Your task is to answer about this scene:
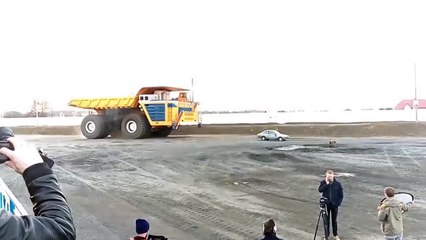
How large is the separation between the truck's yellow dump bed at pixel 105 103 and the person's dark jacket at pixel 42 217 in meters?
23.9

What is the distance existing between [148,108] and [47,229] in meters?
23.4

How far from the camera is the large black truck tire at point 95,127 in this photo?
25.4 metres

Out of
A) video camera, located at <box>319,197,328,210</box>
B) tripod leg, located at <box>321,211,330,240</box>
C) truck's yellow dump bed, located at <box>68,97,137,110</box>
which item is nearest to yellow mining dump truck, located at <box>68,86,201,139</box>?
truck's yellow dump bed, located at <box>68,97,137,110</box>

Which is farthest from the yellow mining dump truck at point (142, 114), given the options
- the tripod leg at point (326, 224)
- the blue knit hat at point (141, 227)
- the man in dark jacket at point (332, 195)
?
the blue knit hat at point (141, 227)

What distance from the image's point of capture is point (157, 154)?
16.9 m

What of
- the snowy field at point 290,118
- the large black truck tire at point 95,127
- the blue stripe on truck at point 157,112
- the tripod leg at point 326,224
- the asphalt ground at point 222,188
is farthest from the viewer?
the snowy field at point 290,118

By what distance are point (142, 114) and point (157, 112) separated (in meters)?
1.22

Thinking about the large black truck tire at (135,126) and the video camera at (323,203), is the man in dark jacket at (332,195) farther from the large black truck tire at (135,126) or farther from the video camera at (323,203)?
the large black truck tire at (135,126)

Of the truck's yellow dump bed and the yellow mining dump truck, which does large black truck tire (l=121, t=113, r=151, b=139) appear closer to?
the yellow mining dump truck

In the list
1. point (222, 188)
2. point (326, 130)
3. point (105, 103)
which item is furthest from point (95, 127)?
point (326, 130)

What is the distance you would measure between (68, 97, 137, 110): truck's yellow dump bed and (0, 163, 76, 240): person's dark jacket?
2393cm

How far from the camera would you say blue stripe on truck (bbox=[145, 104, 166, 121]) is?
24.4 metres

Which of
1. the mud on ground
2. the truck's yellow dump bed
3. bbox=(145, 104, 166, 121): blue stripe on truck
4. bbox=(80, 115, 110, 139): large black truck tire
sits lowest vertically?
the mud on ground

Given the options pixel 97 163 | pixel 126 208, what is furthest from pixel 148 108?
pixel 126 208
